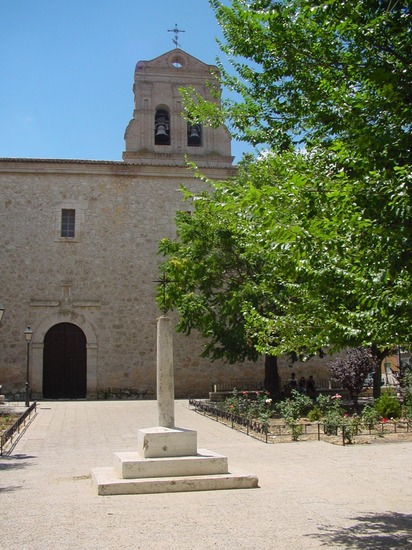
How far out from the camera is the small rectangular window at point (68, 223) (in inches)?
944

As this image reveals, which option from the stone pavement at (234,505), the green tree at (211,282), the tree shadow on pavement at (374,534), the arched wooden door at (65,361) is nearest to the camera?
the tree shadow on pavement at (374,534)

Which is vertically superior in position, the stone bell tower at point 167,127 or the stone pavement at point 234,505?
the stone bell tower at point 167,127

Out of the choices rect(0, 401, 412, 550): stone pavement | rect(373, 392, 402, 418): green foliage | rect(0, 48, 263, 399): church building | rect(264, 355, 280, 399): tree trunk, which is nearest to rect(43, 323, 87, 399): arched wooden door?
rect(0, 48, 263, 399): church building

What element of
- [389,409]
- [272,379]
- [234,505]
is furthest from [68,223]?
[234,505]

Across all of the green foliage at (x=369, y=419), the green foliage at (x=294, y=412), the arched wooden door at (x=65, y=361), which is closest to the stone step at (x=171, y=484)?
the green foliage at (x=294, y=412)

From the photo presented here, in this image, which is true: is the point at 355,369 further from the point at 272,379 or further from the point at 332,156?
the point at 332,156

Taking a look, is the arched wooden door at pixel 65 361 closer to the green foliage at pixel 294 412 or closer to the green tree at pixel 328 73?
the green foliage at pixel 294 412

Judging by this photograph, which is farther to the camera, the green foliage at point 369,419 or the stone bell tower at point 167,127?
the stone bell tower at point 167,127

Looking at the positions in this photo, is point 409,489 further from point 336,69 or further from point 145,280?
point 145,280

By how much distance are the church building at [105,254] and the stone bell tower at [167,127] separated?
0.04 metres

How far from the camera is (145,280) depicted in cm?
2405

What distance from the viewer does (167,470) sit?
7742 mm

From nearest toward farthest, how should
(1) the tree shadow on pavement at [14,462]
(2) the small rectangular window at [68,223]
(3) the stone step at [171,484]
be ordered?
(3) the stone step at [171,484], (1) the tree shadow on pavement at [14,462], (2) the small rectangular window at [68,223]

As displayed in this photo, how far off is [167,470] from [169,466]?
56 millimetres
